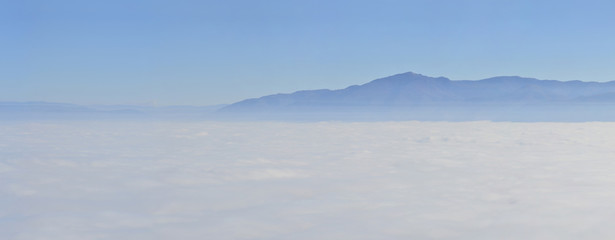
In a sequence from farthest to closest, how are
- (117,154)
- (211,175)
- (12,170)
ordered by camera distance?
(117,154)
(12,170)
(211,175)

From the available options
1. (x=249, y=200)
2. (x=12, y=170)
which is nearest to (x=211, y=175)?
(x=249, y=200)

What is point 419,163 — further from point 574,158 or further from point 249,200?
point 249,200

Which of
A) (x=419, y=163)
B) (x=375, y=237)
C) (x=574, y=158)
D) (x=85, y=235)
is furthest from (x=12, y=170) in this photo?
(x=574, y=158)

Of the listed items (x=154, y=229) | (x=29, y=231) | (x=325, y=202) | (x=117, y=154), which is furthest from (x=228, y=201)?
(x=117, y=154)

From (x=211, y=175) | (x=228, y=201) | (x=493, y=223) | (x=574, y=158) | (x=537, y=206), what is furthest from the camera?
(x=574, y=158)

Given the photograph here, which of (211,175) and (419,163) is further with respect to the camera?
(419,163)

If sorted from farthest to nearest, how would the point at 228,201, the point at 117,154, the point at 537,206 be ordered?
the point at 117,154
the point at 228,201
the point at 537,206

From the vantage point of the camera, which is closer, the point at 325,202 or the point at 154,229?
the point at 154,229

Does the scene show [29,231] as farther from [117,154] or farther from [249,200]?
[117,154]

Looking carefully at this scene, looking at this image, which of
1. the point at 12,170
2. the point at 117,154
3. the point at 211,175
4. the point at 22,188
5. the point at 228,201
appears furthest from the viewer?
the point at 117,154
